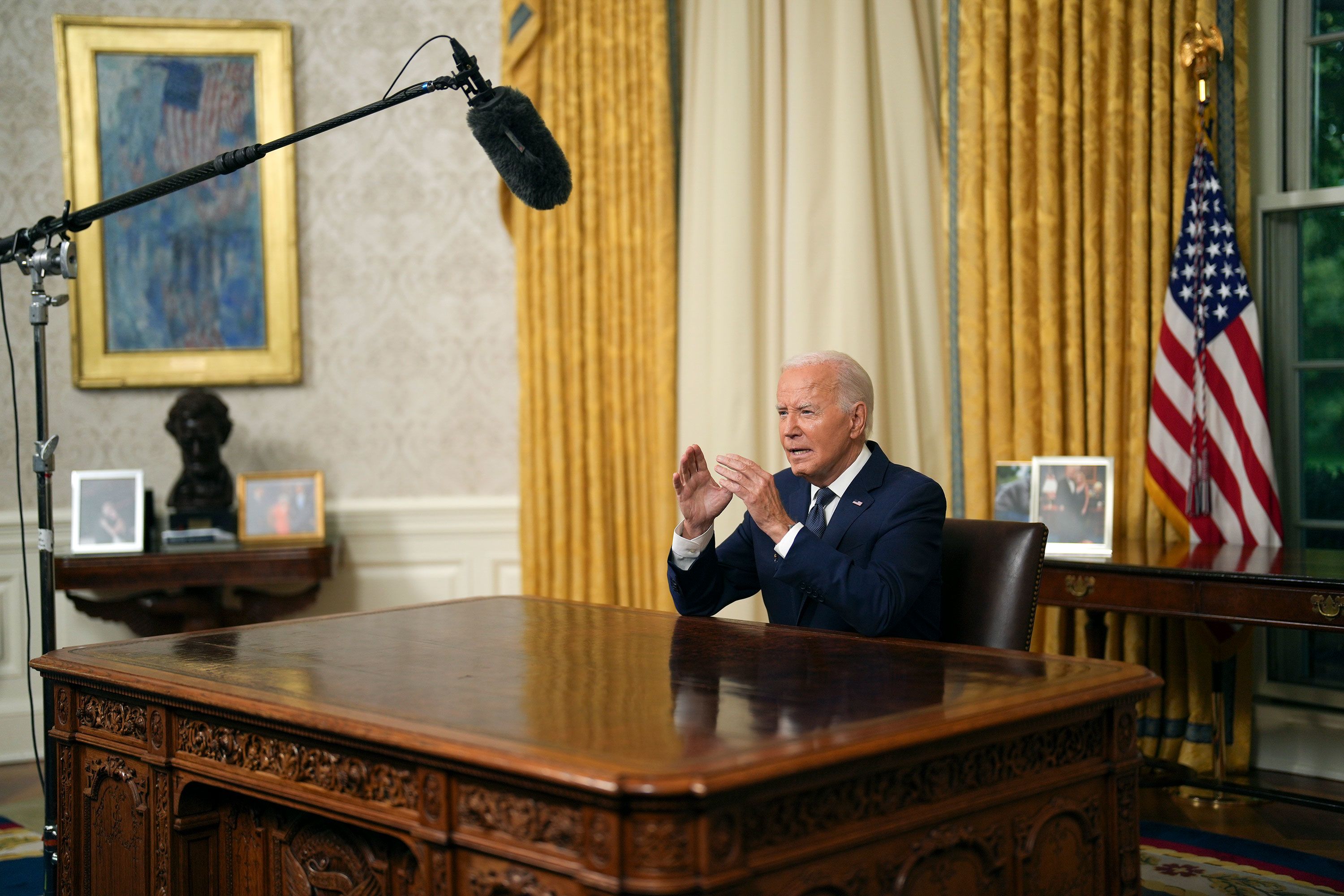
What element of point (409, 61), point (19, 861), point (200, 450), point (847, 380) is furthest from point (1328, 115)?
point (19, 861)

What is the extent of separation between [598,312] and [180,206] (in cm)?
178

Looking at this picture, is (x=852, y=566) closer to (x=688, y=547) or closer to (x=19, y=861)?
(x=688, y=547)

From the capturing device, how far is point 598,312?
511 cm

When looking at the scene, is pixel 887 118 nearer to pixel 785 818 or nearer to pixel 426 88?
pixel 426 88

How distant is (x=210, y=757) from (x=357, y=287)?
11.2 feet

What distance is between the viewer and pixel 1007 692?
1.83 metres

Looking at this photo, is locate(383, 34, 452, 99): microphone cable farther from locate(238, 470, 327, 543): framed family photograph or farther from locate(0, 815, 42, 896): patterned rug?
locate(0, 815, 42, 896): patterned rug

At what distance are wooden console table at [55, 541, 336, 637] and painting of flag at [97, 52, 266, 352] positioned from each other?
103cm

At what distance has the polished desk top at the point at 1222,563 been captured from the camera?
3.21m

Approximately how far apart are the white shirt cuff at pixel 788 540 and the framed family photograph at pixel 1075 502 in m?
1.64

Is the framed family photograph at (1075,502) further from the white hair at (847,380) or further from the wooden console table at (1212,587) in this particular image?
the white hair at (847,380)

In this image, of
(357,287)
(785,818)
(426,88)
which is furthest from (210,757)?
(357,287)

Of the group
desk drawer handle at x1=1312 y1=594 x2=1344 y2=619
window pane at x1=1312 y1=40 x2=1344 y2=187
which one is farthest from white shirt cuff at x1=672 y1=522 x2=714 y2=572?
window pane at x1=1312 y1=40 x2=1344 y2=187

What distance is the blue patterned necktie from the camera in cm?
273
